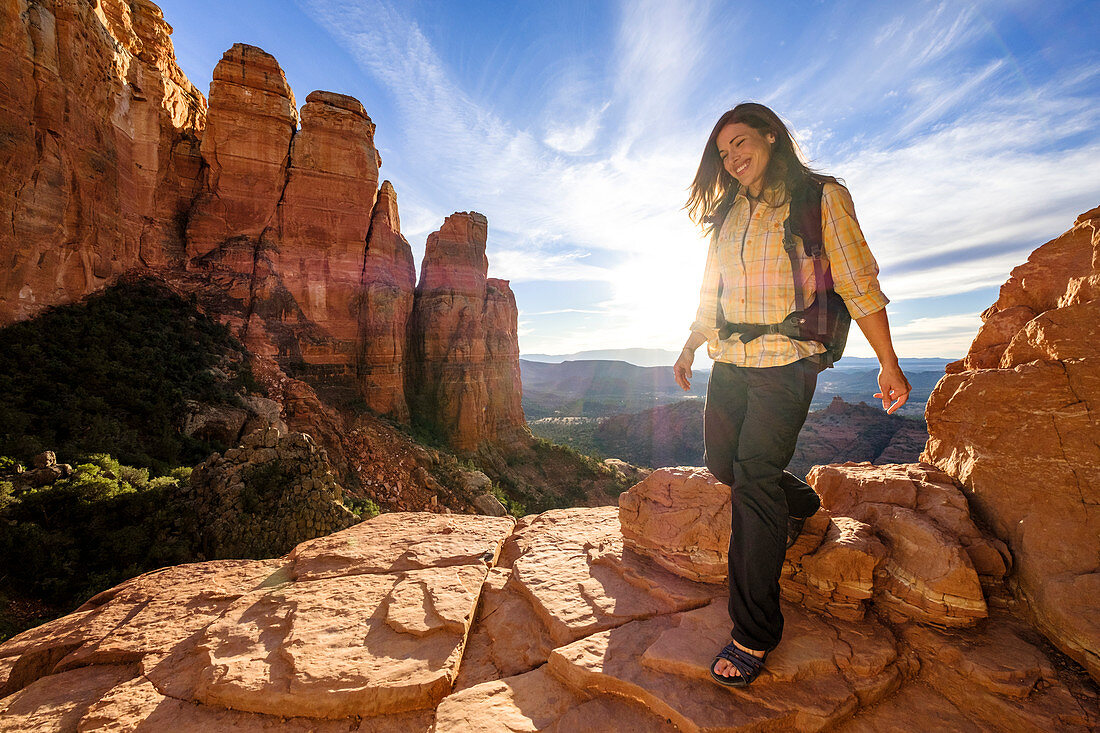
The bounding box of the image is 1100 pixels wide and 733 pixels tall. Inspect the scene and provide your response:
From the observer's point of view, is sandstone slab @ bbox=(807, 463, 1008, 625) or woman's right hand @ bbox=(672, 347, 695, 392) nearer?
sandstone slab @ bbox=(807, 463, 1008, 625)

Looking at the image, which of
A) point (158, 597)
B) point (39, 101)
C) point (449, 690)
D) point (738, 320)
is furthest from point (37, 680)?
point (39, 101)

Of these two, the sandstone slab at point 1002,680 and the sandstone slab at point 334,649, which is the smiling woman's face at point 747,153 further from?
the sandstone slab at point 334,649

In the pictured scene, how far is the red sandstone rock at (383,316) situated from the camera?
732 inches

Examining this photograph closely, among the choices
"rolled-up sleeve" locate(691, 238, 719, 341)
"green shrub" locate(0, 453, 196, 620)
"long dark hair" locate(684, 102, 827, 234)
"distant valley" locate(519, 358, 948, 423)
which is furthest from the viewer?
"distant valley" locate(519, 358, 948, 423)

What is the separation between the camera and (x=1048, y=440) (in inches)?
80.8

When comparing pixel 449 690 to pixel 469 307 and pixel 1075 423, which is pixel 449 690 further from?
pixel 469 307

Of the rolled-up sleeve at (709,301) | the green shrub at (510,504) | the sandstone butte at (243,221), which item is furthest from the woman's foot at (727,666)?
the green shrub at (510,504)

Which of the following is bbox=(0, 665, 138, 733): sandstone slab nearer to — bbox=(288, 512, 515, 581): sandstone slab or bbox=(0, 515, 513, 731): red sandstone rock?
bbox=(0, 515, 513, 731): red sandstone rock

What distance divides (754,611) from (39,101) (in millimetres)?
16682

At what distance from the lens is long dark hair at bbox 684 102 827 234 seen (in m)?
1.96

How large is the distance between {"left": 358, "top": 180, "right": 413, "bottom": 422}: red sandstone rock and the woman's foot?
1911 cm

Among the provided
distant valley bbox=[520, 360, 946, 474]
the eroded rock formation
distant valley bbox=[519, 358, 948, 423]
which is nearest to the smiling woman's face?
the eroded rock formation

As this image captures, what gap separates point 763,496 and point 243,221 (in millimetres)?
20643

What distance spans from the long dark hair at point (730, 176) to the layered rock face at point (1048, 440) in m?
1.73
